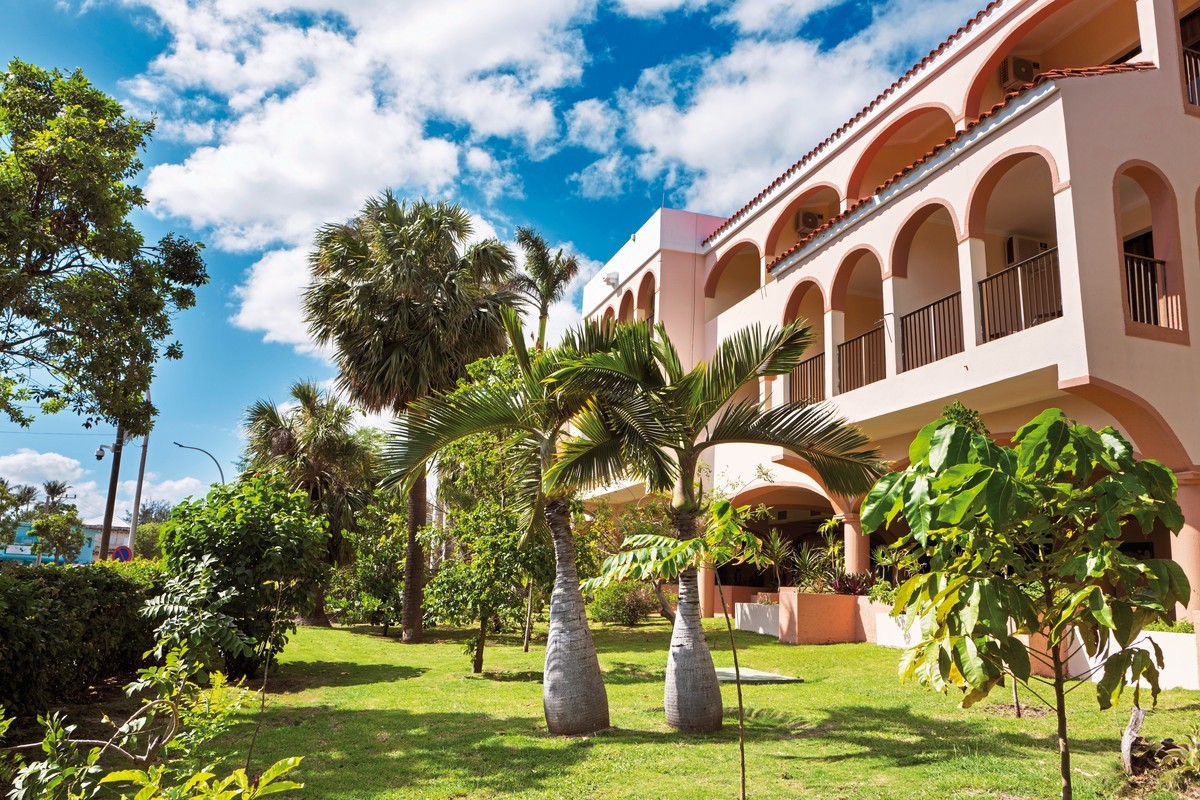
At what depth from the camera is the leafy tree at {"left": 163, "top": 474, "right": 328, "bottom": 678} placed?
11547mm

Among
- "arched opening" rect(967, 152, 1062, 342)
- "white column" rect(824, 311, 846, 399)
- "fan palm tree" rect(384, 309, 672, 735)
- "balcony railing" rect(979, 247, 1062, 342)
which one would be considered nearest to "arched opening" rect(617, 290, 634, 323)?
"white column" rect(824, 311, 846, 399)

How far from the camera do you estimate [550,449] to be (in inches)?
364

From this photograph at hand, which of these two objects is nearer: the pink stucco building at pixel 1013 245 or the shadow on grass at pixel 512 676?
the pink stucco building at pixel 1013 245

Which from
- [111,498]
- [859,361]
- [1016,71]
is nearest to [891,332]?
[859,361]

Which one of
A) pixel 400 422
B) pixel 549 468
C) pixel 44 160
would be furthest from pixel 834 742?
pixel 44 160

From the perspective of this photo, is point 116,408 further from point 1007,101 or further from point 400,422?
point 1007,101

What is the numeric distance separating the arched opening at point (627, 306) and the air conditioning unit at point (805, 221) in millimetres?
5937

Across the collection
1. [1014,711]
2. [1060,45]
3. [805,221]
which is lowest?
[1014,711]

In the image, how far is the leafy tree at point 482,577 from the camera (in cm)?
1355

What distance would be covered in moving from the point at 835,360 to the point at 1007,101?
17.7 feet

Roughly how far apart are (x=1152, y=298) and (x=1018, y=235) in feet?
14.6

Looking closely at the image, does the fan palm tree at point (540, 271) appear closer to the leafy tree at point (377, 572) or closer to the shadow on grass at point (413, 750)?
the leafy tree at point (377, 572)

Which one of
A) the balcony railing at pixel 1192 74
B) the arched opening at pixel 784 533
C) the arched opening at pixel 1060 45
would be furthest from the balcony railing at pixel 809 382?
the balcony railing at pixel 1192 74

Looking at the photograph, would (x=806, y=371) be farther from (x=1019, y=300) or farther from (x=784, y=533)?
(x=784, y=533)
